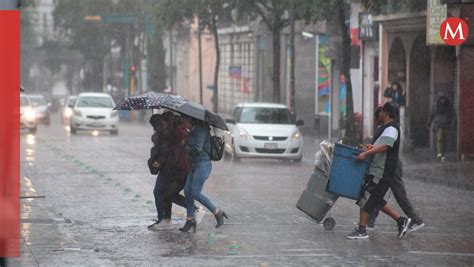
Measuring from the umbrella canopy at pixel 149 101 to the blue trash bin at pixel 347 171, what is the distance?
207 centimetres

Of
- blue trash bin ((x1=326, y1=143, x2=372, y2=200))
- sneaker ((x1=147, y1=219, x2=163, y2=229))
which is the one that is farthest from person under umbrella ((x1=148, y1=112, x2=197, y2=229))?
blue trash bin ((x1=326, y1=143, x2=372, y2=200))

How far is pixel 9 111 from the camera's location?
691cm

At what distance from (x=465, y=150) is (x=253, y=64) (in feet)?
121

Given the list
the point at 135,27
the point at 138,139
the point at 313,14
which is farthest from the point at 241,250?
the point at 135,27

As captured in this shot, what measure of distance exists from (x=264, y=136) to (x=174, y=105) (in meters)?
15.0

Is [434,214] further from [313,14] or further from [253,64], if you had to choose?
[253,64]

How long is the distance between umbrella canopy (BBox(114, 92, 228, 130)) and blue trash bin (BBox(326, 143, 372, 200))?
4.77 feet

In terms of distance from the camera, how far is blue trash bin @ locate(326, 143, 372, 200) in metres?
14.1

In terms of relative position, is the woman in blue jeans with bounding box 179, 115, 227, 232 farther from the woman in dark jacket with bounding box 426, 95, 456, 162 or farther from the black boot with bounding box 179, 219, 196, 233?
the woman in dark jacket with bounding box 426, 95, 456, 162

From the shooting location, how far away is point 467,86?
29.4 meters

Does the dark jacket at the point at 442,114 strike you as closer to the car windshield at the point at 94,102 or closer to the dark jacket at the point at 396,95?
the dark jacket at the point at 396,95

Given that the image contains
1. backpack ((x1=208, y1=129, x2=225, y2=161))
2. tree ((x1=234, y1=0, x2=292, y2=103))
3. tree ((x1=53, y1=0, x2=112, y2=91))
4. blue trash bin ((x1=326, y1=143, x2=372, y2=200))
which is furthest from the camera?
tree ((x1=53, y1=0, x2=112, y2=91))

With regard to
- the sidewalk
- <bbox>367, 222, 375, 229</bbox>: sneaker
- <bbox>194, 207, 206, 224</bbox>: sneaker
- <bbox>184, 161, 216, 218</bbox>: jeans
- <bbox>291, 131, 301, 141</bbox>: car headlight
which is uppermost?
<bbox>184, 161, 216, 218</bbox>: jeans

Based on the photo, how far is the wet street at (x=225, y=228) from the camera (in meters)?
12.4
